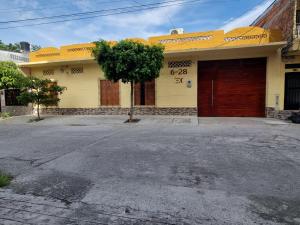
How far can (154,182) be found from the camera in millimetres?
3670

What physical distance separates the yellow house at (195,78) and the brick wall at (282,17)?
554mm

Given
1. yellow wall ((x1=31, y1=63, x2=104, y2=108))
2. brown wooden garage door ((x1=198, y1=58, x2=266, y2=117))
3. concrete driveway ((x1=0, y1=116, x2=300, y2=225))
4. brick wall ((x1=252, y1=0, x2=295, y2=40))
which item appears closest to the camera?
concrete driveway ((x1=0, y1=116, x2=300, y2=225))

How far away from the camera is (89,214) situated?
8.93 ft

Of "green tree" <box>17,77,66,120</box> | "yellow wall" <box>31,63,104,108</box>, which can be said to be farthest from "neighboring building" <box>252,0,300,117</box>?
"green tree" <box>17,77,66,120</box>

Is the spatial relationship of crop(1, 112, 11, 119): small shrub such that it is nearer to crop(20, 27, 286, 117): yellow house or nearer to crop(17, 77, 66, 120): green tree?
crop(17, 77, 66, 120): green tree

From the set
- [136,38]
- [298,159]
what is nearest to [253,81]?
[136,38]

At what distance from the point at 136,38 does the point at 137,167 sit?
9691mm

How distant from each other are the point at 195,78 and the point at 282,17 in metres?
5.31

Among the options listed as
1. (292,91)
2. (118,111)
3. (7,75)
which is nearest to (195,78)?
(292,91)

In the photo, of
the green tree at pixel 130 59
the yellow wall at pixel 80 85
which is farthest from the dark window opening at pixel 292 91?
the yellow wall at pixel 80 85

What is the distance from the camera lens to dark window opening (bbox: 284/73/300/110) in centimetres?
1091

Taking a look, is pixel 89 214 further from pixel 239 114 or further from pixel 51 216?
pixel 239 114

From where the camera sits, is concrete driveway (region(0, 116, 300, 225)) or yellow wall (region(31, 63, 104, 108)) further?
yellow wall (region(31, 63, 104, 108))

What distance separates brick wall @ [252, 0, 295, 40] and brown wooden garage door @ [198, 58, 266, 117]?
67.8 inches
